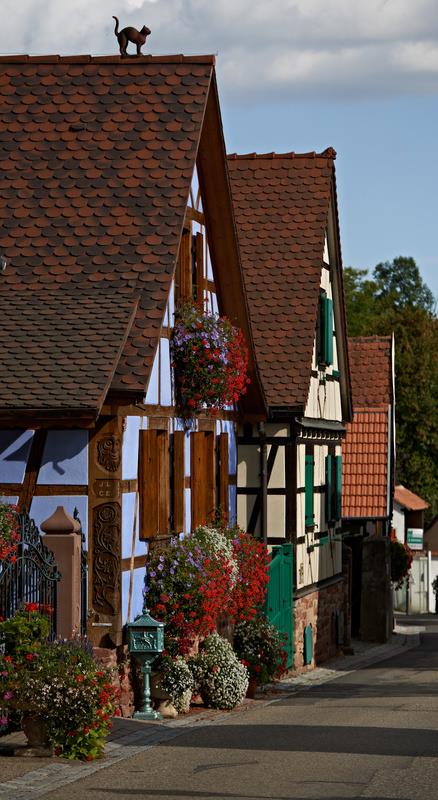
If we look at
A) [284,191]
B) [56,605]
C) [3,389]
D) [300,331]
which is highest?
[284,191]

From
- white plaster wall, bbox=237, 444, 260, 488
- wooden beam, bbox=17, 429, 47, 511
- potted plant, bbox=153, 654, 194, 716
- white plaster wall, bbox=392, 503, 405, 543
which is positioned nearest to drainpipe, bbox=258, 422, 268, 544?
white plaster wall, bbox=237, 444, 260, 488

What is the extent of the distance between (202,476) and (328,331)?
7.60 metres

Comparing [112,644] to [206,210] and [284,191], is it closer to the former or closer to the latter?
[206,210]

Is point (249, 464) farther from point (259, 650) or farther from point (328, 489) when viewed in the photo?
point (328, 489)

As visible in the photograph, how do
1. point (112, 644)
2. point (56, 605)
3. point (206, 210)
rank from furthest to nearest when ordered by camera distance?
point (206, 210) → point (112, 644) → point (56, 605)

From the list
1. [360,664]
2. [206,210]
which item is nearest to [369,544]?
[360,664]

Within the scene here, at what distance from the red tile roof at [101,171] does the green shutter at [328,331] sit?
837cm

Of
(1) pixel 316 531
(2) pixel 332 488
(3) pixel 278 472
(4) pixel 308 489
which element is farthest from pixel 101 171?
(2) pixel 332 488

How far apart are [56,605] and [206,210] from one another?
7.66 meters

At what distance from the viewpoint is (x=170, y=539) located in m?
17.7

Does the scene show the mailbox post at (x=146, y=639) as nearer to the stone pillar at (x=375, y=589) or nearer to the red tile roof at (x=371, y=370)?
the stone pillar at (x=375, y=589)

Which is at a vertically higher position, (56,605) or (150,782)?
(56,605)

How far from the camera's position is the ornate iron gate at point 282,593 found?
22.8 metres

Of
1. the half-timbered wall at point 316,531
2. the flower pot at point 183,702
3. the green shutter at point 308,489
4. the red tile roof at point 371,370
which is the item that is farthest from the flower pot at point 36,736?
the red tile roof at point 371,370
